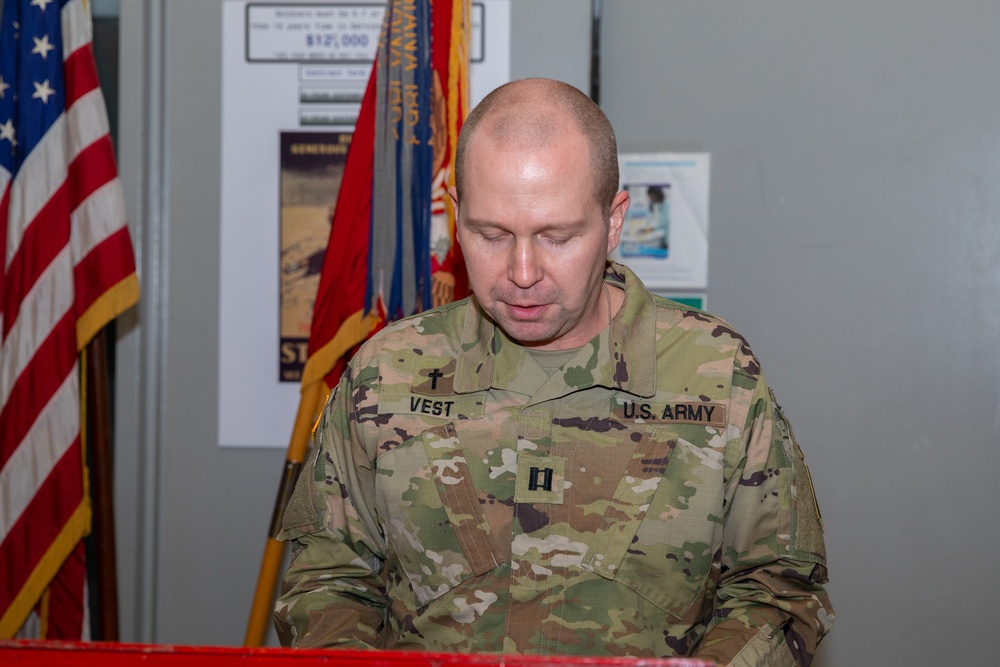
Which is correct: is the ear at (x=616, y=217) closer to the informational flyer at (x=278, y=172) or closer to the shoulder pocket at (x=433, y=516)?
the shoulder pocket at (x=433, y=516)

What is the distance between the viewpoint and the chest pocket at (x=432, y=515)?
4.37 ft

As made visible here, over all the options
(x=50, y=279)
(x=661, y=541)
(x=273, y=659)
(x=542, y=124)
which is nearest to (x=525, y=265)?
(x=542, y=124)

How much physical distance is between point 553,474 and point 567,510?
2.2 inches

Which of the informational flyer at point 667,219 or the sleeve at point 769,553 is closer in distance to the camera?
the sleeve at point 769,553

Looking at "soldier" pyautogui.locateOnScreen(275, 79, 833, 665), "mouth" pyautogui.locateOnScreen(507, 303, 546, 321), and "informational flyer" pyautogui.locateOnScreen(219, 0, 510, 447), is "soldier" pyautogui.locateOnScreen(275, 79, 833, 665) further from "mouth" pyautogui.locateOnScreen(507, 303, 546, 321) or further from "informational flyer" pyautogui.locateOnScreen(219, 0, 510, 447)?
"informational flyer" pyautogui.locateOnScreen(219, 0, 510, 447)

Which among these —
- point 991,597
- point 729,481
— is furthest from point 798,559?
point 991,597

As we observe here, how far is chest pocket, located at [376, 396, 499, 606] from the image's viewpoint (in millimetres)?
1331

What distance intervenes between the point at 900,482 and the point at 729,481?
46.3 inches

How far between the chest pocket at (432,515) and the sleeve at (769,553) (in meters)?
0.34

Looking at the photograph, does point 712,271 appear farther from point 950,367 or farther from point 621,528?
point 621,528

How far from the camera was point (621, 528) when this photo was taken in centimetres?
131

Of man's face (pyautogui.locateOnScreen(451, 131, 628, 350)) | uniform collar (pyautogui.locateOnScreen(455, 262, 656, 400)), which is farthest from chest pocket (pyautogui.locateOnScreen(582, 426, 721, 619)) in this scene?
man's face (pyautogui.locateOnScreen(451, 131, 628, 350))

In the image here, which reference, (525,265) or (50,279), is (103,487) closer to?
(50,279)

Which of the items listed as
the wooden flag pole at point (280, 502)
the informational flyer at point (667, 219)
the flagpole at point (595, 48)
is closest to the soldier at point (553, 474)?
the wooden flag pole at point (280, 502)
